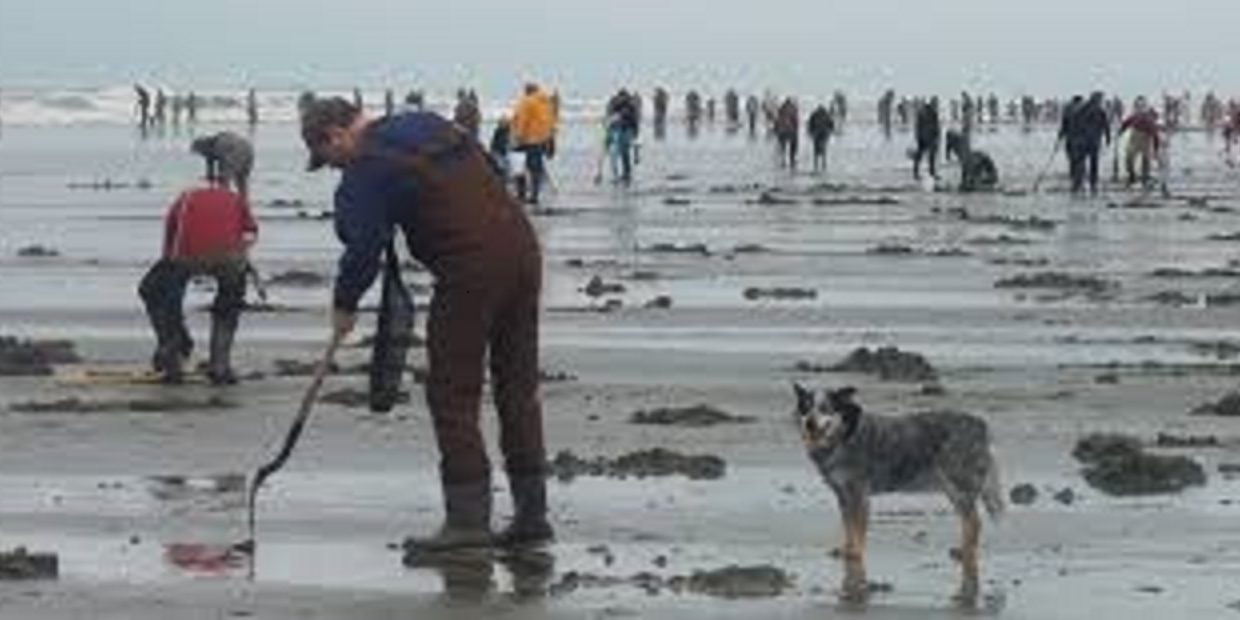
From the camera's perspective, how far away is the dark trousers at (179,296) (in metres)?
17.4

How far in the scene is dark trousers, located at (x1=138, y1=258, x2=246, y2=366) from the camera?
1739 centimetres

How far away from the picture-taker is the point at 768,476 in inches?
508

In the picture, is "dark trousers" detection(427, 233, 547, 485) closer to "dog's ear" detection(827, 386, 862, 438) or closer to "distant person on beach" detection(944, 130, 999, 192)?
"dog's ear" detection(827, 386, 862, 438)

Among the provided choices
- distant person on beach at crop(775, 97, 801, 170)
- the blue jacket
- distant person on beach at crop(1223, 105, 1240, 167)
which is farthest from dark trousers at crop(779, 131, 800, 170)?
Result: the blue jacket

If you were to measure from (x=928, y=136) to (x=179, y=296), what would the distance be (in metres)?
36.7

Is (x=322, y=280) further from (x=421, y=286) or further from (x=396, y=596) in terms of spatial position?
(x=396, y=596)

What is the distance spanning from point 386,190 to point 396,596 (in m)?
1.67

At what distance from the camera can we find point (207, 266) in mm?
17438

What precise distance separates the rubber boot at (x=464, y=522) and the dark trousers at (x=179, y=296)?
6.80 m

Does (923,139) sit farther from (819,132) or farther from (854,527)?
(854,527)

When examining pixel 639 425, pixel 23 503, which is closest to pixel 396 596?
pixel 23 503

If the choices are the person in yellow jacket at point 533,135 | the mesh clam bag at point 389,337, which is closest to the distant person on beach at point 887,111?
the person in yellow jacket at point 533,135

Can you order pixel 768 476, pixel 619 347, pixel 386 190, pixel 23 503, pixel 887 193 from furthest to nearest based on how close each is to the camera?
pixel 887 193
pixel 619 347
pixel 768 476
pixel 23 503
pixel 386 190

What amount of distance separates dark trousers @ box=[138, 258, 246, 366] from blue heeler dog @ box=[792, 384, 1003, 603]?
7.95m
